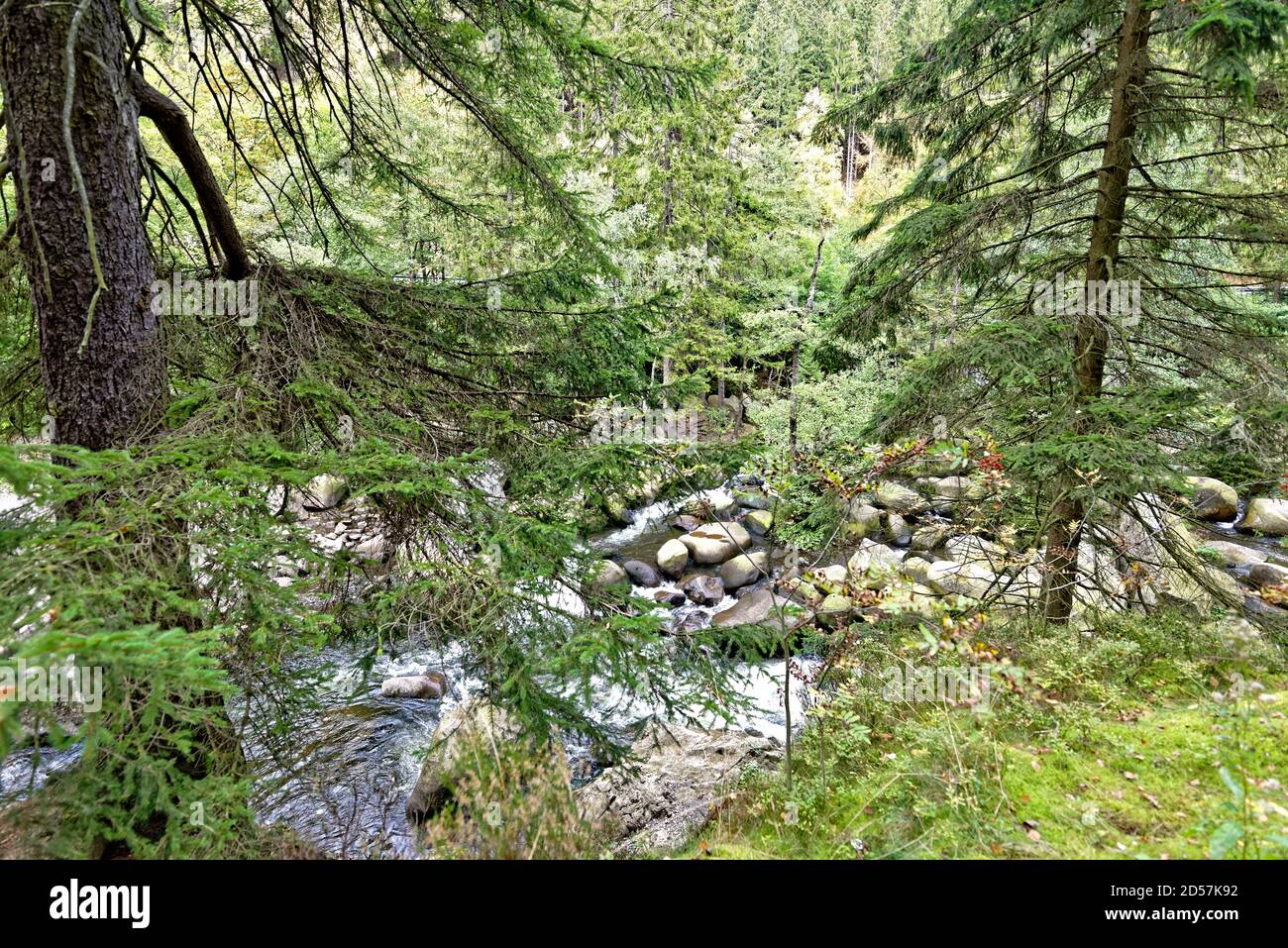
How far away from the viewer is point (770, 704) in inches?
291

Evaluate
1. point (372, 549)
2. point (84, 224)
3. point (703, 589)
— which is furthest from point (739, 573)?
point (84, 224)

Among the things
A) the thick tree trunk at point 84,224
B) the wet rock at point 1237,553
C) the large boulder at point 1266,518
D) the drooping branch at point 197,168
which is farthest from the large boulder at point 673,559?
the large boulder at point 1266,518

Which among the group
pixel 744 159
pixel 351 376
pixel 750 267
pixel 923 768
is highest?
pixel 744 159

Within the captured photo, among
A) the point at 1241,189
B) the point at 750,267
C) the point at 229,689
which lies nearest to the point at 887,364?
the point at 750,267

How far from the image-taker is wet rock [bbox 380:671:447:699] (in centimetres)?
742

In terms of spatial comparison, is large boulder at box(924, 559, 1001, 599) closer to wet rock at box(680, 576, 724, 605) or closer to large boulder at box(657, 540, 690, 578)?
wet rock at box(680, 576, 724, 605)

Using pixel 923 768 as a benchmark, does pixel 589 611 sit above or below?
above

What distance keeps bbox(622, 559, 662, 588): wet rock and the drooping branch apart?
8.64 m

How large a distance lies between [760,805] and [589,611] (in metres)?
2.01

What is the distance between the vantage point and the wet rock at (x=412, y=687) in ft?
24.3

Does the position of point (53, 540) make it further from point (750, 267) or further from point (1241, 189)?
point (750, 267)

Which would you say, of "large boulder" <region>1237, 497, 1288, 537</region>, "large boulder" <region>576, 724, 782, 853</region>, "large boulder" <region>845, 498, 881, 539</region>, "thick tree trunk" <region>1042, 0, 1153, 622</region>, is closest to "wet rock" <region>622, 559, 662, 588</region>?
"large boulder" <region>845, 498, 881, 539</region>

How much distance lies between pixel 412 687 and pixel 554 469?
5.59 meters

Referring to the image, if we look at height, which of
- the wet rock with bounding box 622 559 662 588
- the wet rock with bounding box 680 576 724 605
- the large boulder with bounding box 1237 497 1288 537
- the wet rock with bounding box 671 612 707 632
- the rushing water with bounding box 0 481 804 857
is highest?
the large boulder with bounding box 1237 497 1288 537
